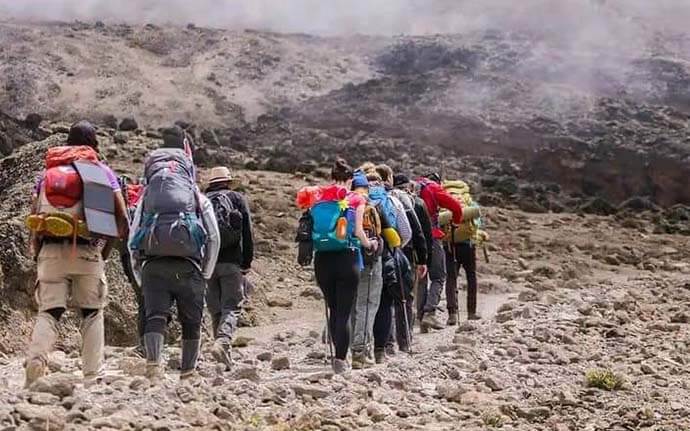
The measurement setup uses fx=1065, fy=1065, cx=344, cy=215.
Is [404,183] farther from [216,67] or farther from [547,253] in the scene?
[216,67]

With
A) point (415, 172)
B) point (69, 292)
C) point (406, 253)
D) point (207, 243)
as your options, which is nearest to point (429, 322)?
point (406, 253)

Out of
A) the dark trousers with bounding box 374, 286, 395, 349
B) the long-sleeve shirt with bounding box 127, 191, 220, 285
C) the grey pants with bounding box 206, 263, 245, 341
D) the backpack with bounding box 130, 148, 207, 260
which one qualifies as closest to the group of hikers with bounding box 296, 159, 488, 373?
the dark trousers with bounding box 374, 286, 395, 349

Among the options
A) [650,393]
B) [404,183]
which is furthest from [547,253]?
[650,393]

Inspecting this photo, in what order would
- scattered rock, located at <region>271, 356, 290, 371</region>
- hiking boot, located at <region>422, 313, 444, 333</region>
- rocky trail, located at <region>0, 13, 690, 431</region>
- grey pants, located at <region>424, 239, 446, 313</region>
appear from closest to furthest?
rocky trail, located at <region>0, 13, 690, 431</region> < scattered rock, located at <region>271, 356, 290, 371</region> < grey pants, located at <region>424, 239, 446, 313</region> < hiking boot, located at <region>422, 313, 444, 333</region>

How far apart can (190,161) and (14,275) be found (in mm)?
3110

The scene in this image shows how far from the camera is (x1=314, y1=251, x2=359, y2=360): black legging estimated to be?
567cm

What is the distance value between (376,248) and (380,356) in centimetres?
75

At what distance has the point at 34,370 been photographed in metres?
4.44

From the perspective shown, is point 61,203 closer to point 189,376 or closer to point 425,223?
point 189,376

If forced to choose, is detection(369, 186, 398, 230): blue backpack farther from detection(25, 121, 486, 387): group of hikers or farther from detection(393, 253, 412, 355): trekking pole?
detection(393, 253, 412, 355): trekking pole

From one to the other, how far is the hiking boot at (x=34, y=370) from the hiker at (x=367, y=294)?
81.1 inches

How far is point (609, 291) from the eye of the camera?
11461 millimetres

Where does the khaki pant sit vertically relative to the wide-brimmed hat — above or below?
below

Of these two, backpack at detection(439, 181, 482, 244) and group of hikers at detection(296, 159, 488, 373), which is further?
backpack at detection(439, 181, 482, 244)
